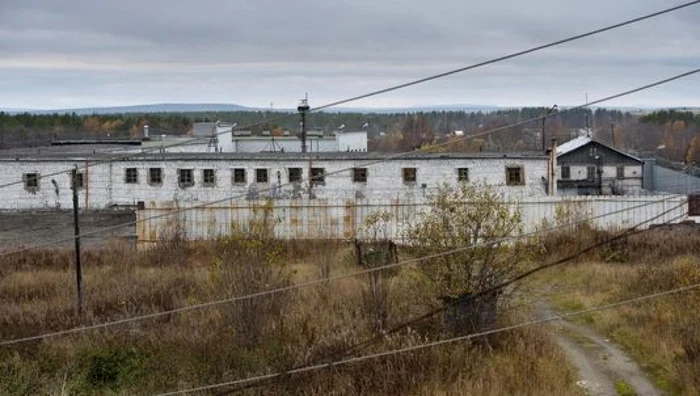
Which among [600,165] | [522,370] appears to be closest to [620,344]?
[522,370]

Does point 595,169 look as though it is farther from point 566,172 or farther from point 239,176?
point 239,176

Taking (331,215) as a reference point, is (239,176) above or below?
above

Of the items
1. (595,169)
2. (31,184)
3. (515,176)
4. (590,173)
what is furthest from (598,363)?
(595,169)

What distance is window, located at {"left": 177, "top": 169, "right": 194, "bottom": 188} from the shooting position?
31.4m

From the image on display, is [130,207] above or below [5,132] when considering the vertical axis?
below

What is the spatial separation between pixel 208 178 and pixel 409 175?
7.88 m

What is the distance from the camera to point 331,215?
27.8 meters

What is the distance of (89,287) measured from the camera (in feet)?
65.2

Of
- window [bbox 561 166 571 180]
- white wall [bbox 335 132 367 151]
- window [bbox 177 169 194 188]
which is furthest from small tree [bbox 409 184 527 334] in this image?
white wall [bbox 335 132 367 151]

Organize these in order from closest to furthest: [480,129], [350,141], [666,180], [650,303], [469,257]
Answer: [469,257]
[650,303]
[666,180]
[350,141]
[480,129]

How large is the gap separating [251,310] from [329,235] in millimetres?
13581

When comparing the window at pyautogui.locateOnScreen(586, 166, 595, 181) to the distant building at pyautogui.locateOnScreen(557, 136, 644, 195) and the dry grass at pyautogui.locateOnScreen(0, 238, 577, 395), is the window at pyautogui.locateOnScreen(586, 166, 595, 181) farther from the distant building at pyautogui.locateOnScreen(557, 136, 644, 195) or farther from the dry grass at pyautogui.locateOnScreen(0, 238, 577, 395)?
the dry grass at pyautogui.locateOnScreen(0, 238, 577, 395)

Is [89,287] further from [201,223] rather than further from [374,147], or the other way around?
[374,147]

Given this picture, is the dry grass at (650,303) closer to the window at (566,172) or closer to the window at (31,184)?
the window at (566,172)
